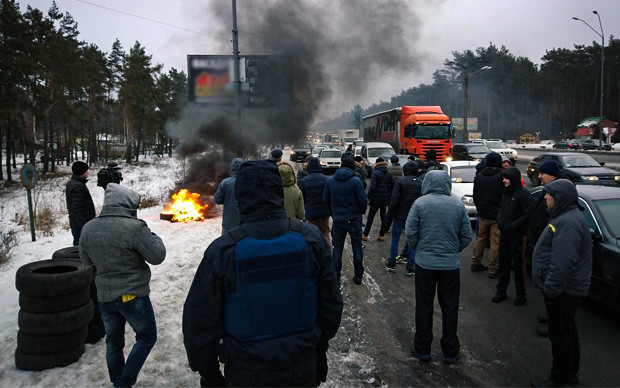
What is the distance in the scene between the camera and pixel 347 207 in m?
6.69

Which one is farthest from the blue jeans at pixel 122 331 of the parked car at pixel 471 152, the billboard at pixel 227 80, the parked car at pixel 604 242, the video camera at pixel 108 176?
the parked car at pixel 471 152

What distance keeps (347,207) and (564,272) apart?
3499 millimetres

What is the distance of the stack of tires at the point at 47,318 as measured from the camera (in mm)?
3969

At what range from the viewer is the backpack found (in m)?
2.19

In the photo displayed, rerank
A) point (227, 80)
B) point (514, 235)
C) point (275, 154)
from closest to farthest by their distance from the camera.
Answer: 1. point (514, 235)
2. point (275, 154)
3. point (227, 80)

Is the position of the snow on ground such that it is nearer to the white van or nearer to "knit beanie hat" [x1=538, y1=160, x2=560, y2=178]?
"knit beanie hat" [x1=538, y1=160, x2=560, y2=178]

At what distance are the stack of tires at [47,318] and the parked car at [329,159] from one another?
887 inches

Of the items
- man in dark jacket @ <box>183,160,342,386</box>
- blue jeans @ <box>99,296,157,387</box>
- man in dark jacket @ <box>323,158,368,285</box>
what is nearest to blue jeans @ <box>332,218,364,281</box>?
man in dark jacket @ <box>323,158,368,285</box>

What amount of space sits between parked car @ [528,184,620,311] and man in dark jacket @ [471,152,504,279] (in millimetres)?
1296

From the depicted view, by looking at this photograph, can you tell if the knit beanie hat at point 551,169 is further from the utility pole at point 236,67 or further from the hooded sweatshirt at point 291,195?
the utility pole at point 236,67

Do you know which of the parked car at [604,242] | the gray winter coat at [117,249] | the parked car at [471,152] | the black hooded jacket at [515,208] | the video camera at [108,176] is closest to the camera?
the gray winter coat at [117,249]

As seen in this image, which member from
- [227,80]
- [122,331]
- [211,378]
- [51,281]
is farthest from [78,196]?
[227,80]

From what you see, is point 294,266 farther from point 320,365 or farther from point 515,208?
point 515,208

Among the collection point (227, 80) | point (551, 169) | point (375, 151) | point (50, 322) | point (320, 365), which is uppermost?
point (227, 80)
